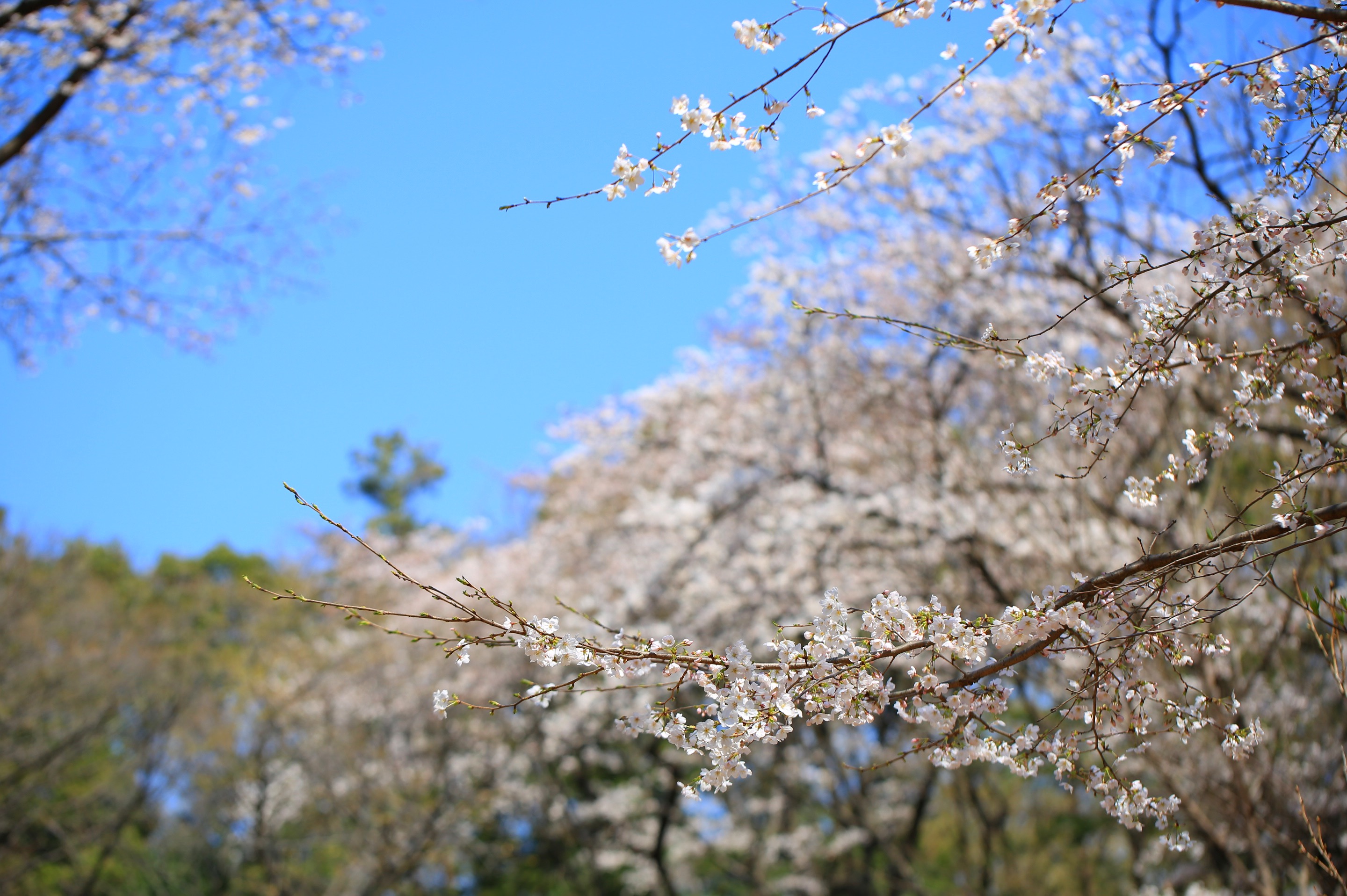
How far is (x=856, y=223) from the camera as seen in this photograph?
7.86 meters

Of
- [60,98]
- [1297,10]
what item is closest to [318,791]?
[60,98]

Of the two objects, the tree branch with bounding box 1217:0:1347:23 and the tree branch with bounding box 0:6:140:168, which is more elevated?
the tree branch with bounding box 0:6:140:168

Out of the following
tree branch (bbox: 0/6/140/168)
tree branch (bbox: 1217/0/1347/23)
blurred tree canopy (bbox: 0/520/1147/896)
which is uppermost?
tree branch (bbox: 0/6/140/168)

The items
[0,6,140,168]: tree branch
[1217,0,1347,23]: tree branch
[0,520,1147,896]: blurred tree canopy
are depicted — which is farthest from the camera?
[0,520,1147,896]: blurred tree canopy

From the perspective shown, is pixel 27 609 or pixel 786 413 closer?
pixel 786 413

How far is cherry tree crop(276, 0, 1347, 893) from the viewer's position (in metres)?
1.88

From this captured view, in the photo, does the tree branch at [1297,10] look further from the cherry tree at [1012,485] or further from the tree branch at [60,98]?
the tree branch at [60,98]

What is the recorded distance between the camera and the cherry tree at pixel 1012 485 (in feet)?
6.15

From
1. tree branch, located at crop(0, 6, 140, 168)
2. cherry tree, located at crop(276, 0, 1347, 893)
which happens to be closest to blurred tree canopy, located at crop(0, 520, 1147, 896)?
cherry tree, located at crop(276, 0, 1347, 893)

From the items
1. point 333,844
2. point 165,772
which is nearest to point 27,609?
point 165,772

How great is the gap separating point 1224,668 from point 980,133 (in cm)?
412

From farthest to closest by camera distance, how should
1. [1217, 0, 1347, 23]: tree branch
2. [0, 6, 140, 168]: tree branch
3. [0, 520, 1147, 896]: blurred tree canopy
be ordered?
[0, 520, 1147, 896]: blurred tree canopy
[0, 6, 140, 168]: tree branch
[1217, 0, 1347, 23]: tree branch

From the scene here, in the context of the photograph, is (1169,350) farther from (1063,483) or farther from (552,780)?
(552,780)

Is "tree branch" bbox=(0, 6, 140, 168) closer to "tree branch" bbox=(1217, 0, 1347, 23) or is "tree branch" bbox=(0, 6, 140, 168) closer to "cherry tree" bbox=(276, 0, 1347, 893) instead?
"cherry tree" bbox=(276, 0, 1347, 893)
